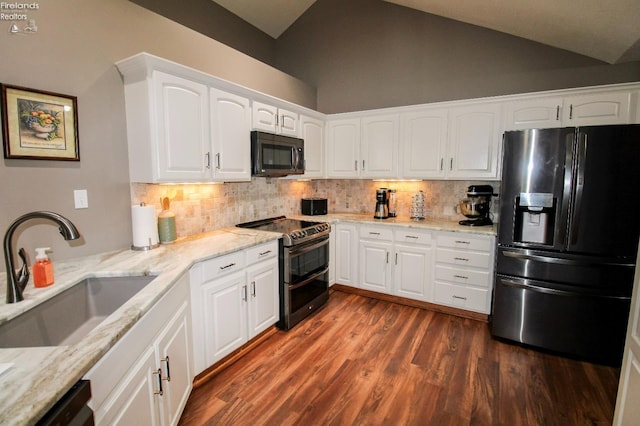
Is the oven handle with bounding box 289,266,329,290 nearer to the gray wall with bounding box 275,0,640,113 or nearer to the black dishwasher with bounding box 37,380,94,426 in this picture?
the black dishwasher with bounding box 37,380,94,426

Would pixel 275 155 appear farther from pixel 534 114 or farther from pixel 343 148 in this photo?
pixel 534 114

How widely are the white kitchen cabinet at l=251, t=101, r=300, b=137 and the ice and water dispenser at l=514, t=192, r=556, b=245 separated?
2287 mm

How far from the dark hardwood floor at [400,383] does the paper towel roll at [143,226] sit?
1081 millimetres

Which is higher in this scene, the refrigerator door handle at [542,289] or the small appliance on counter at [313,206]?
the small appliance on counter at [313,206]

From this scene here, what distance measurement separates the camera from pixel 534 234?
254 cm

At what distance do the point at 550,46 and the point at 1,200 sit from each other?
4.53 metres

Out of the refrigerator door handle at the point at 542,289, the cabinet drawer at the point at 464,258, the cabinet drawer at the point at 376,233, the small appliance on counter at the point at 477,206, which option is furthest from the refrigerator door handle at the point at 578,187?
the cabinet drawer at the point at 376,233

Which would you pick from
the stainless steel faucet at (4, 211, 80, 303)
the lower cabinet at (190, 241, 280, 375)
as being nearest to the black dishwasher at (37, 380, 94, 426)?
the stainless steel faucet at (4, 211, 80, 303)

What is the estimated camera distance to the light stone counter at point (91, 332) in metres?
0.72

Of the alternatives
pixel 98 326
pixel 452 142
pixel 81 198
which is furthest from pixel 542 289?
pixel 81 198

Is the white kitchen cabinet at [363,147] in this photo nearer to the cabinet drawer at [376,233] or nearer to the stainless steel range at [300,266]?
the cabinet drawer at [376,233]

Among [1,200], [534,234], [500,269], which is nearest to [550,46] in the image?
[534,234]

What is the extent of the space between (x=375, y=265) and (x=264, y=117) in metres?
2.04

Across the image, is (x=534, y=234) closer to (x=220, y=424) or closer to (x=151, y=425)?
(x=220, y=424)
